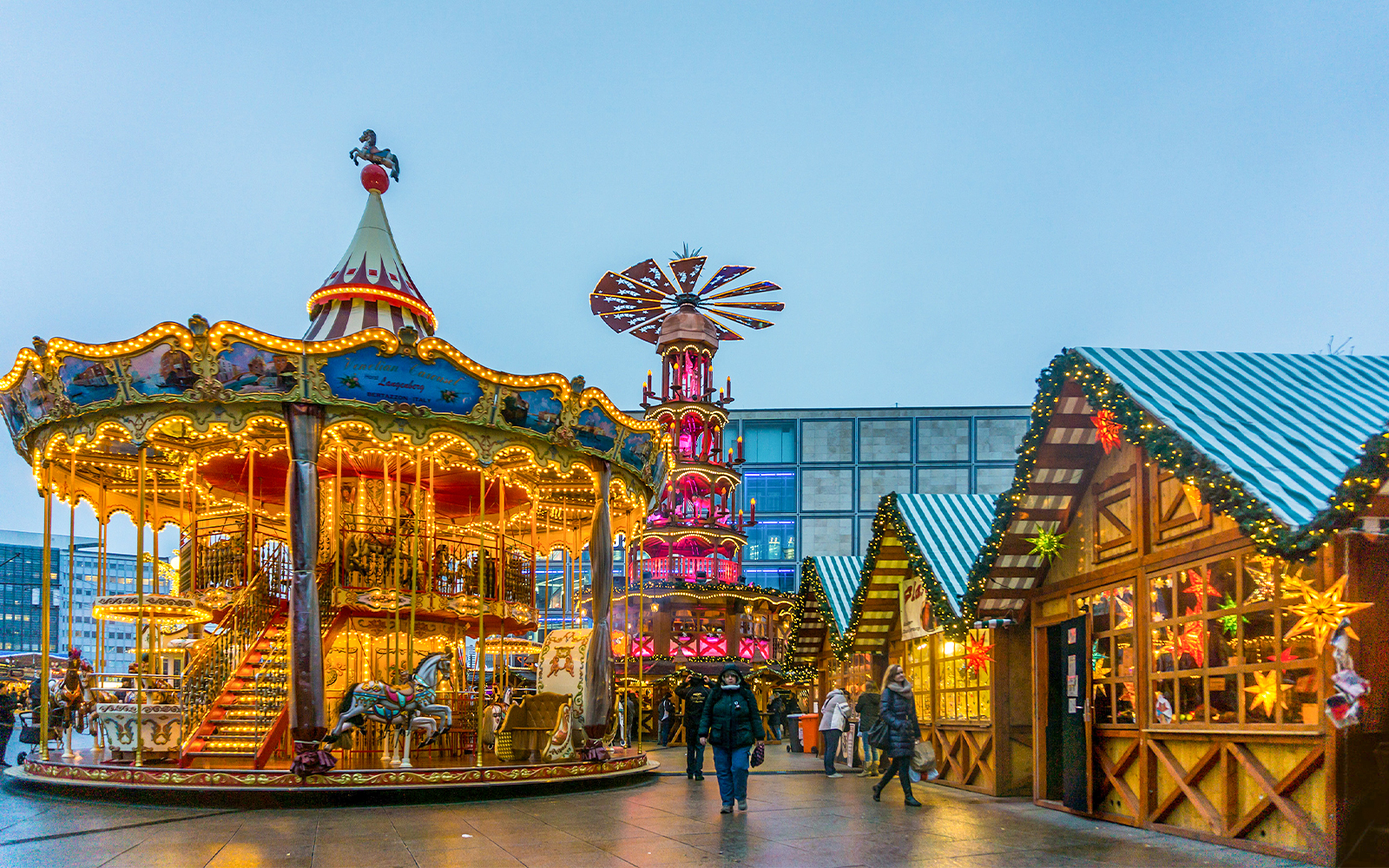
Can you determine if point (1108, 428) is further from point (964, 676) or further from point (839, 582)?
point (839, 582)

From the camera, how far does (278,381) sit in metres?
13.9

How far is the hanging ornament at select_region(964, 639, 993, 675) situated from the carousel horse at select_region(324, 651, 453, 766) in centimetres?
750

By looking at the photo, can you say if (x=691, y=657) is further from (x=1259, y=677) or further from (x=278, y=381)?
(x=1259, y=677)

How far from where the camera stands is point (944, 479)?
189 feet

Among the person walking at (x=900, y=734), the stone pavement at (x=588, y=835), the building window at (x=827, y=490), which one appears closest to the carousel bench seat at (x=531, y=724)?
the stone pavement at (x=588, y=835)

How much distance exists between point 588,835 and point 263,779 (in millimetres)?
5029

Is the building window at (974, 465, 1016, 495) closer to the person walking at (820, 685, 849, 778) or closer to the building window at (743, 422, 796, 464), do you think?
the building window at (743, 422, 796, 464)

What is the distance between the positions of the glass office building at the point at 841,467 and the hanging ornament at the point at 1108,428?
46.5 metres

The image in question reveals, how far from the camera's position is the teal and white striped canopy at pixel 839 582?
2278 cm

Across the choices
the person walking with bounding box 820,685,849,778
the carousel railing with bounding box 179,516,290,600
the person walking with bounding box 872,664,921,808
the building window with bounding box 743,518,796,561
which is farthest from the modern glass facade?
the person walking with bounding box 872,664,921,808

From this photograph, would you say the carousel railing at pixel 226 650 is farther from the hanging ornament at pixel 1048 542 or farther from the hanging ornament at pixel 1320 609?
the hanging ornament at pixel 1320 609

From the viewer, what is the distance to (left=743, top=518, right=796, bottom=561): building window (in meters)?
57.8

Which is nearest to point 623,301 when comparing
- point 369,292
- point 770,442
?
point 770,442

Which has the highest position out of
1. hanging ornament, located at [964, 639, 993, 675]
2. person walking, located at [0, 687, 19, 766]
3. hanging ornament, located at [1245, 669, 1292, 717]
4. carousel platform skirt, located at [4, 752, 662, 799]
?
hanging ornament, located at [1245, 669, 1292, 717]
